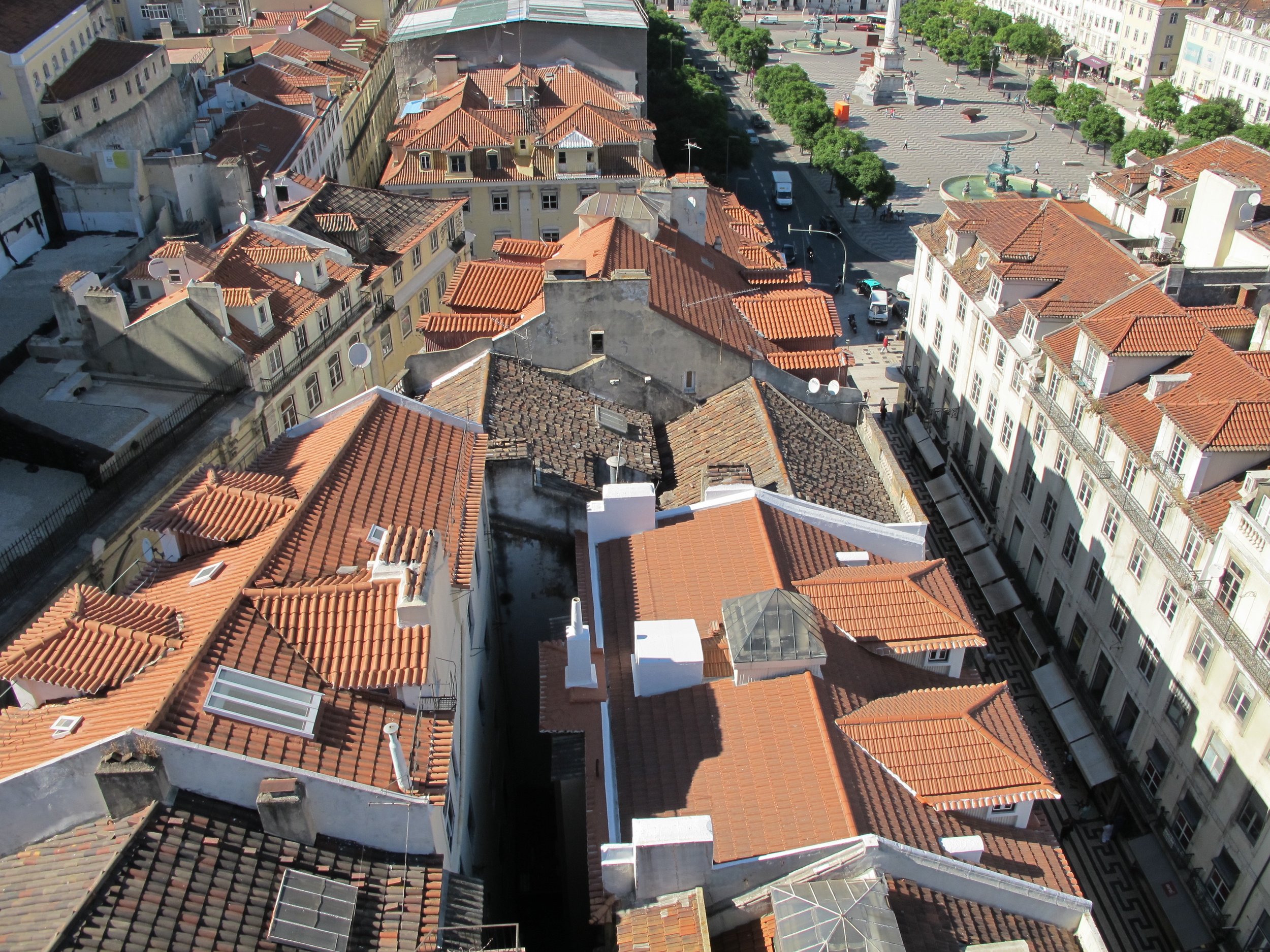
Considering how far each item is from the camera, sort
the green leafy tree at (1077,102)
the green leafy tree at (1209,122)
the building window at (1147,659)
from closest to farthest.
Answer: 1. the building window at (1147,659)
2. the green leafy tree at (1209,122)
3. the green leafy tree at (1077,102)

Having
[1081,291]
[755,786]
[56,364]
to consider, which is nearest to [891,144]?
[1081,291]

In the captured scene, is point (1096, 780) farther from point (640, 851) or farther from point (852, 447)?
point (640, 851)

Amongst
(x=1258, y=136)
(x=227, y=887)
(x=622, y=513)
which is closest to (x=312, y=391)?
(x=622, y=513)

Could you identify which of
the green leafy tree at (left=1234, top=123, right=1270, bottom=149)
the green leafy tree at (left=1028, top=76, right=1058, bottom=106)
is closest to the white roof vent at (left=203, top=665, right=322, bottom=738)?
the green leafy tree at (left=1234, top=123, right=1270, bottom=149)

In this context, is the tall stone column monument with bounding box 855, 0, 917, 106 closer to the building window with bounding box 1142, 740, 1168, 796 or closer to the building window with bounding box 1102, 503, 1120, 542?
the building window with bounding box 1102, 503, 1120, 542

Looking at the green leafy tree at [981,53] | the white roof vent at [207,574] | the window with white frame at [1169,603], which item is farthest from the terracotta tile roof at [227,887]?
the green leafy tree at [981,53]

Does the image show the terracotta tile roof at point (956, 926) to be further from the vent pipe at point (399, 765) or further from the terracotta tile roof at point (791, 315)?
the terracotta tile roof at point (791, 315)

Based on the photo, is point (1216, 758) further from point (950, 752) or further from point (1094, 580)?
point (950, 752)
